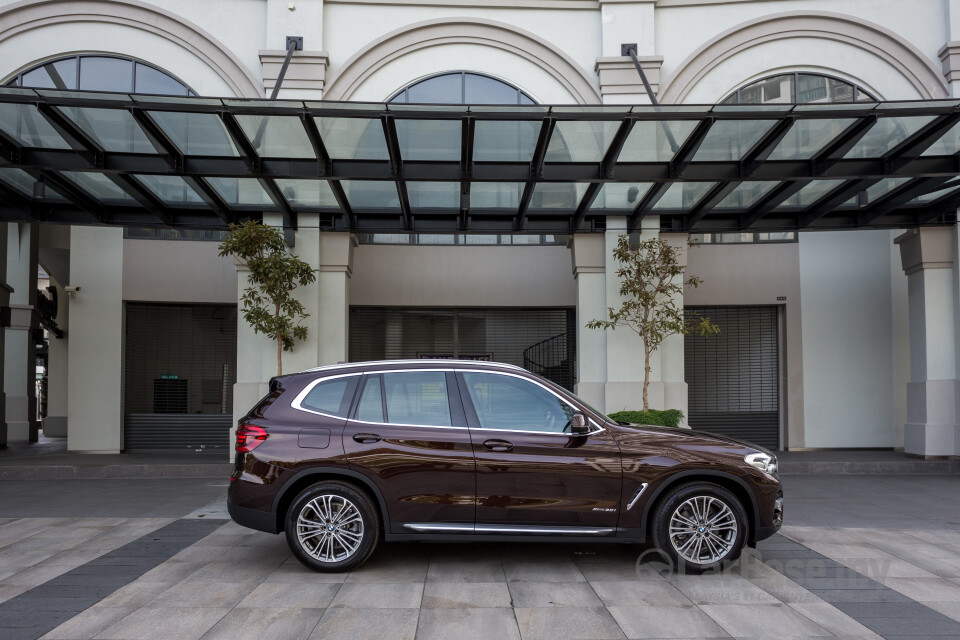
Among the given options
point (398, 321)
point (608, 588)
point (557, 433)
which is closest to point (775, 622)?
point (608, 588)

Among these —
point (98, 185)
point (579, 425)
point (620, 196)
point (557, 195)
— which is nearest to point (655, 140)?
point (620, 196)

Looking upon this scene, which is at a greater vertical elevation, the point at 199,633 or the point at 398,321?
the point at 398,321

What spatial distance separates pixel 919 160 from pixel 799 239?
16.2 feet

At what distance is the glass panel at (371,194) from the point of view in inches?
440

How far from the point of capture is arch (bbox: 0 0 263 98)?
43.5ft

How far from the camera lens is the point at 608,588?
527cm

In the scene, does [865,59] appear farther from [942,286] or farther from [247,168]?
[247,168]

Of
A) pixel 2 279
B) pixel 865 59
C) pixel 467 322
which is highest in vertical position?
pixel 865 59

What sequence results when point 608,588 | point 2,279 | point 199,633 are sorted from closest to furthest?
point 199,633, point 608,588, point 2,279

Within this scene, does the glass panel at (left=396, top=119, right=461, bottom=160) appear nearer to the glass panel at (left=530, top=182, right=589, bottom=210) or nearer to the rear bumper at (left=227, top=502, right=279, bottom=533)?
the glass panel at (left=530, top=182, right=589, bottom=210)

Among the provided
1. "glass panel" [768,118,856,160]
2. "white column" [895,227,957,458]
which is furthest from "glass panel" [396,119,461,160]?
"white column" [895,227,957,458]

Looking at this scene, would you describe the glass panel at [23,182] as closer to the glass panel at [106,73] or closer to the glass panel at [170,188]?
the glass panel at [170,188]

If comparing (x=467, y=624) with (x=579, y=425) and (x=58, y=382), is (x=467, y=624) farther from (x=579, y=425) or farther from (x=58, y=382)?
(x=58, y=382)

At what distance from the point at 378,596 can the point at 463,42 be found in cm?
1138
